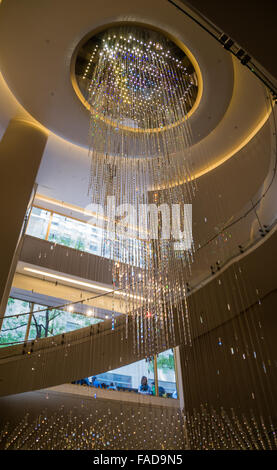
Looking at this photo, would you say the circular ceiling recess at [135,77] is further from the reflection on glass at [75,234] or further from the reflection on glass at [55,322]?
the reflection on glass at [75,234]

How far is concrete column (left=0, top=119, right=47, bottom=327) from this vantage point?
638 centimetres

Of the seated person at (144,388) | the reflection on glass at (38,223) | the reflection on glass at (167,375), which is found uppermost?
the reflection on glass at (38,223)

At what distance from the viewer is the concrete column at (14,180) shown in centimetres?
638

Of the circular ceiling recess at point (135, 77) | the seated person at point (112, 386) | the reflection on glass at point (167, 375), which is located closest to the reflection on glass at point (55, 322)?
the seated person at point (112, 386)

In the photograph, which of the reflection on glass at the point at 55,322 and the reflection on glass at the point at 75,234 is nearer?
the reflection on glass at the point at 55,322

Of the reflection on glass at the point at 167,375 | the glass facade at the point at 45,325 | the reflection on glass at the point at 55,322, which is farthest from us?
the reflection on glass at the point at 167,375

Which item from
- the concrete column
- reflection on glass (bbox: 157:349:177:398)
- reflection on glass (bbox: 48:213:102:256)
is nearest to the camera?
the concrete column

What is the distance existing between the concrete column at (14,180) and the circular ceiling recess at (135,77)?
1569 mm

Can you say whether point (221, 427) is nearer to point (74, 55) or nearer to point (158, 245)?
point (158, 245)

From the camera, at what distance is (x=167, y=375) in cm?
1149

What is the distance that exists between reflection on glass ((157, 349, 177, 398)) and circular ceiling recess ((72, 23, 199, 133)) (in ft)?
24.8

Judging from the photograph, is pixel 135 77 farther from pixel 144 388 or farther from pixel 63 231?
pixel 144 388

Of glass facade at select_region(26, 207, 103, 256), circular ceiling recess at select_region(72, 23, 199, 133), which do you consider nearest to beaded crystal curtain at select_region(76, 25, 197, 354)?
circular ceiling recess at select_region(72, 23, 199, 133)

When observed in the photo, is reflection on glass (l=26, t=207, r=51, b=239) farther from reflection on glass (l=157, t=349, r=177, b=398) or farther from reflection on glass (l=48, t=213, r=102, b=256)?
reflection on glass (l=157, t=349, r=177, b=398)
